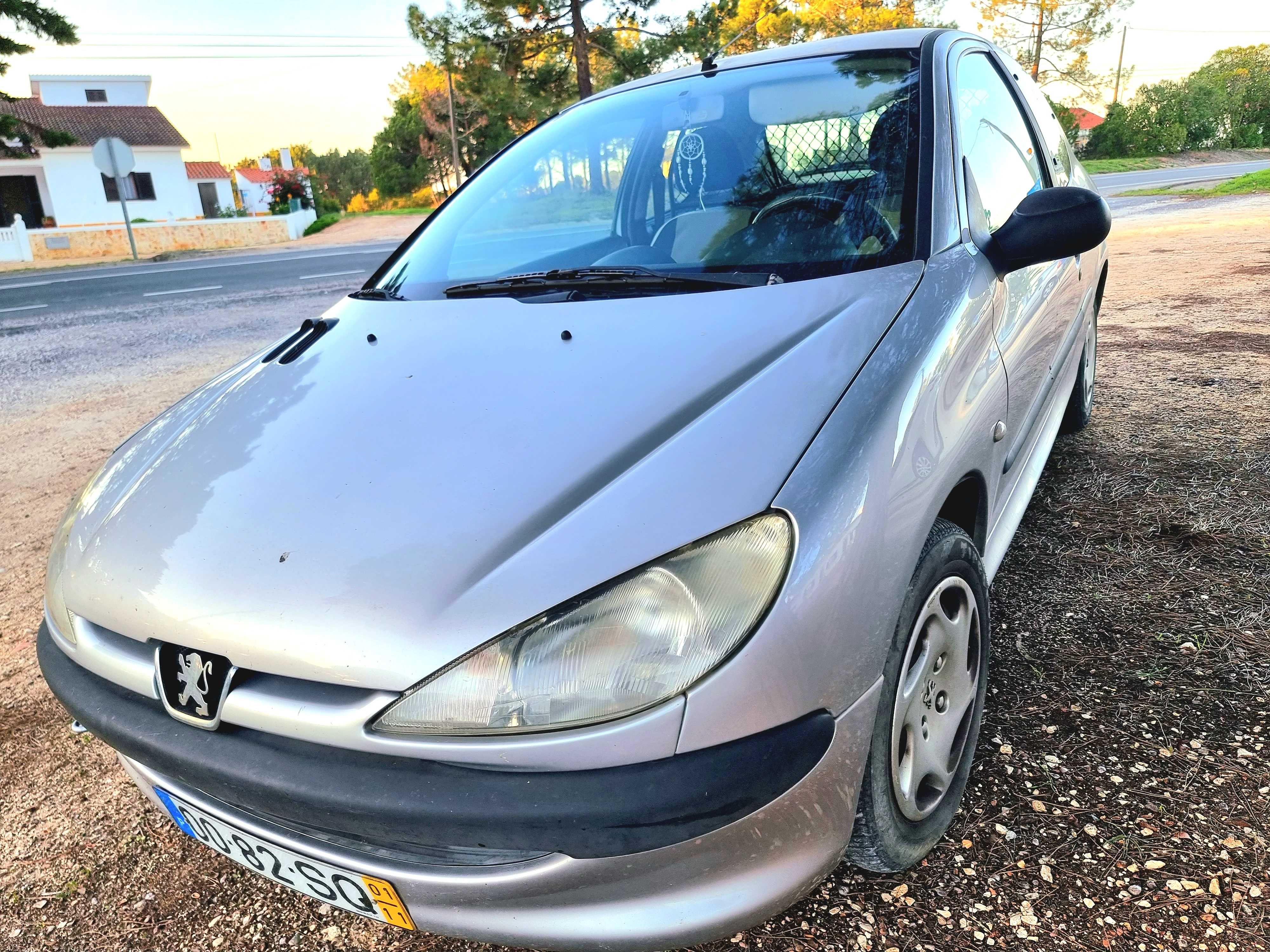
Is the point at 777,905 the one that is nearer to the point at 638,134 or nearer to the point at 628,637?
the point at 628,637

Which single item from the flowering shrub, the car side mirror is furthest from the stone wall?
the car side mirror

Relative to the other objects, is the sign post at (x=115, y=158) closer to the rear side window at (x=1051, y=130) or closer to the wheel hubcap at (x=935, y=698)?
the rear side window at (x=1051, y=130)

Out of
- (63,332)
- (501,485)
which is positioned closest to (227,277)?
(63,332)

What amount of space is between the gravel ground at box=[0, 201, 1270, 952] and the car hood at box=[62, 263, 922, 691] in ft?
2.14

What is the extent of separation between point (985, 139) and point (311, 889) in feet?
7.42

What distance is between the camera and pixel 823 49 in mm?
2453

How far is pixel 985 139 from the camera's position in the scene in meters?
2.31

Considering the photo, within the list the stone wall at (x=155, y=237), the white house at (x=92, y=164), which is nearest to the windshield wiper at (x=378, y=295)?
the stone wall at (x=155, y=237)

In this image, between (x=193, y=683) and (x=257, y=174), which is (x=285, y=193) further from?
(x=257, y=174)

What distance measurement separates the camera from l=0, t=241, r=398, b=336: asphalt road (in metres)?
10.5

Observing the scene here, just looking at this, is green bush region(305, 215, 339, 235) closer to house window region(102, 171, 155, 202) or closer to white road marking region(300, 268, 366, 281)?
house window region(102, 171, 155, 202)

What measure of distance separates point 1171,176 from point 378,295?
1048 inches

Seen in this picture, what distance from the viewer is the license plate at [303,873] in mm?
1276

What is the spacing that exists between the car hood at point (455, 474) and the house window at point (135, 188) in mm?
41250
